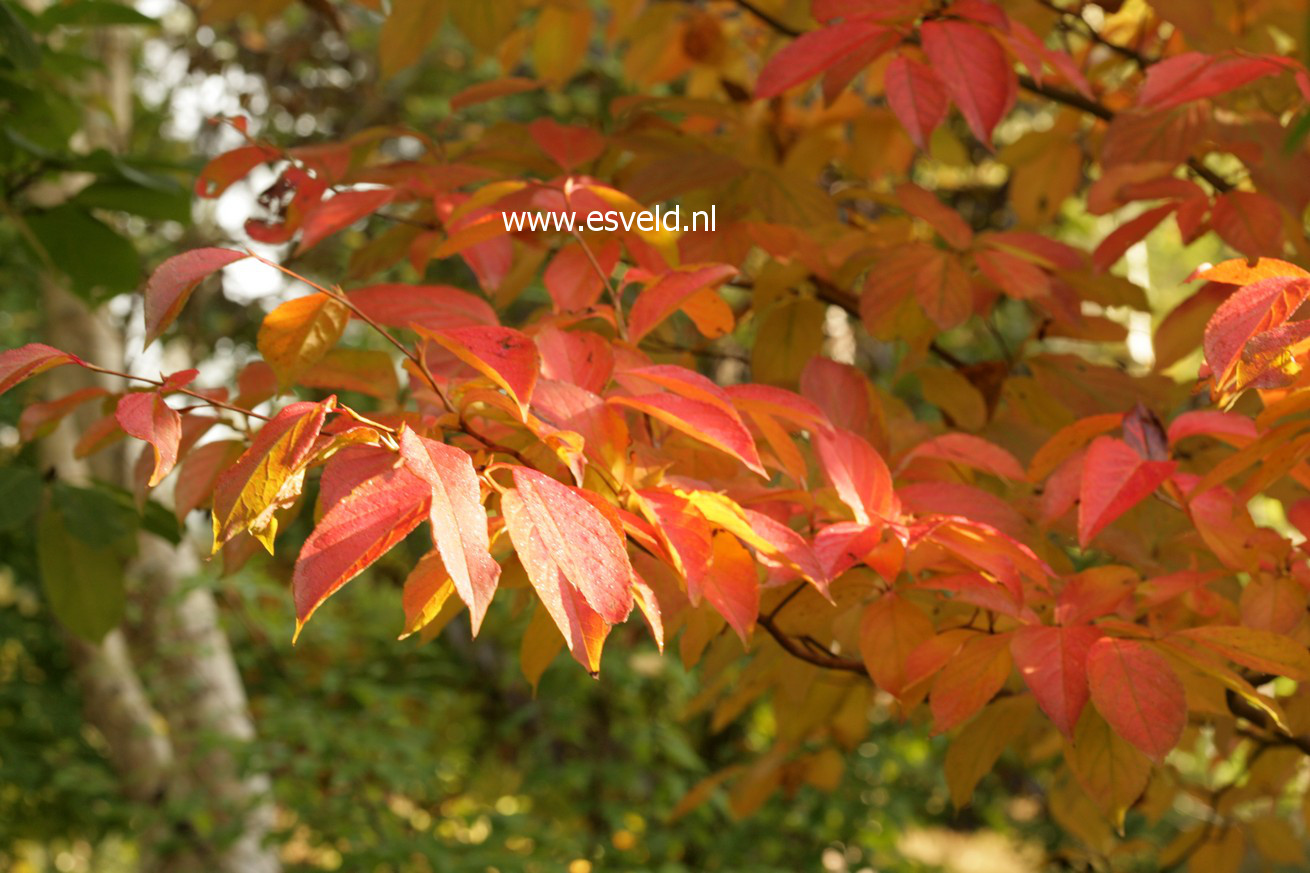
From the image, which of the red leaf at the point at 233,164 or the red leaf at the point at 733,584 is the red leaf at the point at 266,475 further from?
the red leaf at the point at 233,164

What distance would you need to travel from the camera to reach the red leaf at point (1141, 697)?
645 millimetres

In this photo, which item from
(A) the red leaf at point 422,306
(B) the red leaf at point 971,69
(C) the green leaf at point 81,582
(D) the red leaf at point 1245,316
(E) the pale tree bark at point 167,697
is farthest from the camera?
(E) the pale tree bark at point 167,697

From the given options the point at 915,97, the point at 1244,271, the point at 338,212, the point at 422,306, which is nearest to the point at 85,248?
the point at 338,212

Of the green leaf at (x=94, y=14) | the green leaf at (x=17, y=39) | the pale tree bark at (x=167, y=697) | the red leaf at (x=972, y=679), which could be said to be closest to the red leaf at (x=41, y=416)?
the green leaf at (x=17, y=39)

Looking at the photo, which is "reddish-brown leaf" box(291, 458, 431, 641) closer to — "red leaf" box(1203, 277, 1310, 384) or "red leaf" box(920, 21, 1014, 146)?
"red leaf" box(1203, 277, 1310, 384)

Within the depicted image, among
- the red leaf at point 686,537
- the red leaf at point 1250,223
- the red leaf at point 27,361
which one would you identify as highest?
the red leaf at point 27,361

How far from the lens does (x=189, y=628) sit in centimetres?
199

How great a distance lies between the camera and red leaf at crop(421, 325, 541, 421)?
0.56m

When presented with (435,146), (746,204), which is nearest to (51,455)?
(435,146)

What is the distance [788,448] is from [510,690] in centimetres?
216

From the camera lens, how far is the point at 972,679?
0.73 meters

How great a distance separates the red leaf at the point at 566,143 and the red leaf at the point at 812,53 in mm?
198

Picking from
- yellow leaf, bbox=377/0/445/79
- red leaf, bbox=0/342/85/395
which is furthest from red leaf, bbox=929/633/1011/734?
yellow leaf, bbox=377/0/445/79

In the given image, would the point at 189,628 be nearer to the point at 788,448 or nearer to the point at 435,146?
the point at 435,146
